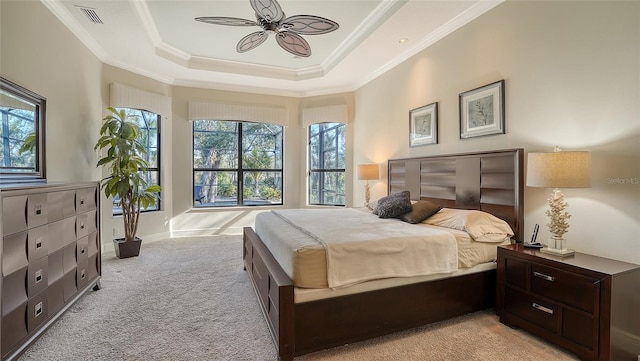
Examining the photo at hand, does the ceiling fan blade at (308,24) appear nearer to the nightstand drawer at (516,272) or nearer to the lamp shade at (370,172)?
the lamp shade at (370,172)

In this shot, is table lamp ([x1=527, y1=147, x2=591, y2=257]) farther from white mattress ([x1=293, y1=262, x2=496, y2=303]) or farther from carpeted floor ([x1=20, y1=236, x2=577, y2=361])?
carpeted floor ([x1=20, y1=236, x2=577, y2=361])

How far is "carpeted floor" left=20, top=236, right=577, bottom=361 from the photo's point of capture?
188 centimetres

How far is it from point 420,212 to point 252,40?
2.69 metres

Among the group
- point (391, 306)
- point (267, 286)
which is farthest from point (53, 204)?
point (391, 306)

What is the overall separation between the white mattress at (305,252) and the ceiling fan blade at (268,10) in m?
2.03

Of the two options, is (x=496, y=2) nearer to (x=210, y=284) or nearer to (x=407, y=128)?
(x=407, y=128)

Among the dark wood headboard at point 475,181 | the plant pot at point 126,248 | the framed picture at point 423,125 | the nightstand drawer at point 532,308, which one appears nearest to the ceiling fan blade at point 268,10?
the framed picture at point 423,125

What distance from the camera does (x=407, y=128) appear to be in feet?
13.6

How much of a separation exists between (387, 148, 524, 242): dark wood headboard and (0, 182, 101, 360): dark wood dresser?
370cm

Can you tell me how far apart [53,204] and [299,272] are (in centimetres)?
199

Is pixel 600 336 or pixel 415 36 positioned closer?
pixel 600 336

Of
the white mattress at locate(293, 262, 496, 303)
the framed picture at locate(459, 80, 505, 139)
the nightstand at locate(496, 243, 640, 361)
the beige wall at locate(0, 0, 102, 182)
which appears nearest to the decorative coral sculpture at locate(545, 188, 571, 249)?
the nightstand at locate(496, 243, 640, 361)

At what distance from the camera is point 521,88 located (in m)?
2.62

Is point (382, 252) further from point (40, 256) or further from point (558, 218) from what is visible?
point (40, 256)
